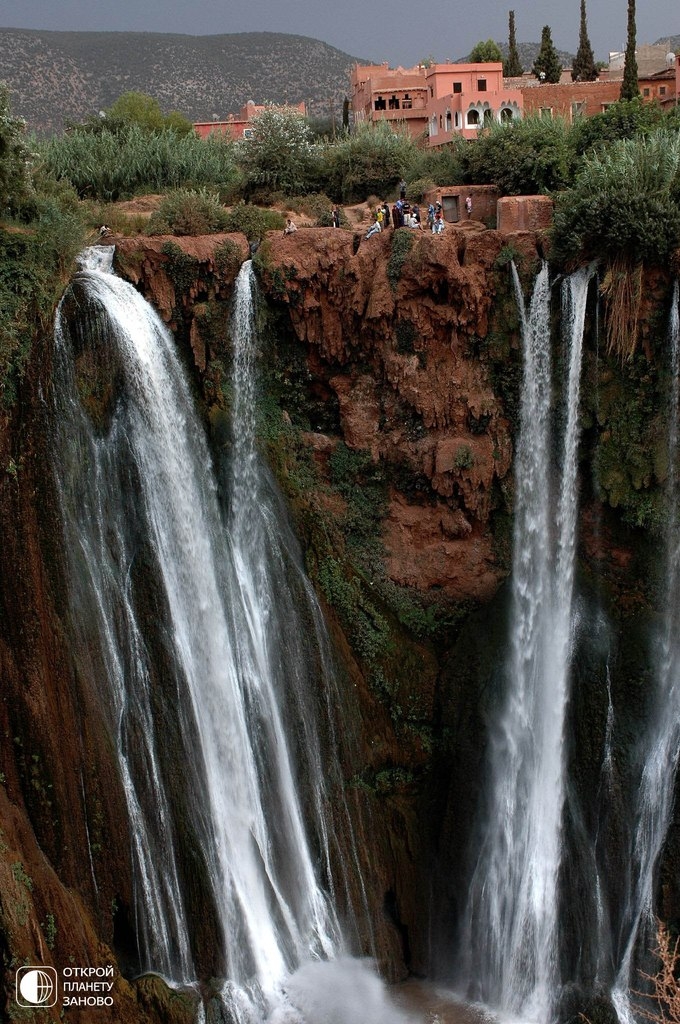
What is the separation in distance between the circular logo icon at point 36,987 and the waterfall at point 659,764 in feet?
28.6

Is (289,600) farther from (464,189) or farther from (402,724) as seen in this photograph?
(464,189)

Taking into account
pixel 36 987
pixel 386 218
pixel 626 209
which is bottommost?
pixel 36 987

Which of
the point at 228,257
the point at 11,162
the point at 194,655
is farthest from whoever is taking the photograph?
the point at 228,257

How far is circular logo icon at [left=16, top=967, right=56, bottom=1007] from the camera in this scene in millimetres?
12695

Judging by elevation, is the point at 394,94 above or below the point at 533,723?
above

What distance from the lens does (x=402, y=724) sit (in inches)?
767

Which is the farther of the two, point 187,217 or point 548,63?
point 548,63

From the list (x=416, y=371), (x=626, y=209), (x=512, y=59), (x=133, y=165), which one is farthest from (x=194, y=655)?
(x=512, y=59)

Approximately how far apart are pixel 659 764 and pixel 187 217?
1284cm

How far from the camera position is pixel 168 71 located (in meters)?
74.4

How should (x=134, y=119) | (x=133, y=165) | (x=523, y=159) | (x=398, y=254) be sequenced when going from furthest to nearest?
(x=134, y=119) < (x=133, y=165) < (x=523, y=159) < (x=398, y=254)

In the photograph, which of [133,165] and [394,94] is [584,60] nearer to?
[394,94]

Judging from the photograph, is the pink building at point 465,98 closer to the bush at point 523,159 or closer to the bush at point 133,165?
the bush at point 133,165

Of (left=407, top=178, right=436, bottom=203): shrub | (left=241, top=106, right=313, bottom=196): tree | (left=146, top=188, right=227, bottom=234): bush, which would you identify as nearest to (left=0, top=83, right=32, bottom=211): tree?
(left=146, top=188, right=227, bottom=234): bush
